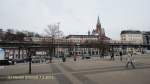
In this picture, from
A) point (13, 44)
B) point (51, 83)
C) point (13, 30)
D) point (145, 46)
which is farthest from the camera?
point (145, 46)

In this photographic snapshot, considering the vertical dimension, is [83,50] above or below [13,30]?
below

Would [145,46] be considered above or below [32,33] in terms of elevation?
below

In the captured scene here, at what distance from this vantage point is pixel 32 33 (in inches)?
5645

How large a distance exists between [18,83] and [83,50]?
431ft

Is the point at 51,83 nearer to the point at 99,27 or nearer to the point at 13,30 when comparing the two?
the point at 13,30

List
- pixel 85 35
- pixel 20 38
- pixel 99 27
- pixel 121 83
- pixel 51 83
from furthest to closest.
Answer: pixel 85 35, pixel 99 27, pixel 20 38, pixel 51 83, pixel 121 83

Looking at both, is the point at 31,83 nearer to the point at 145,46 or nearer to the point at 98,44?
the point at 98,44

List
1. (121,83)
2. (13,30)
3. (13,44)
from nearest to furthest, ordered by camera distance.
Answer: (121,83)
(13,44)
(13,30)

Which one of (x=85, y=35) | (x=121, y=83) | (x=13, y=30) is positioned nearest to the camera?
(x=121, y=83)

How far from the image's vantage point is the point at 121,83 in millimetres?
12922

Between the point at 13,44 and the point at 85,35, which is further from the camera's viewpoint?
the point at 85,35

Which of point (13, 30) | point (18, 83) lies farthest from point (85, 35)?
point (18, 83)

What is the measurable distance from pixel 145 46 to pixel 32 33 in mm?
79158

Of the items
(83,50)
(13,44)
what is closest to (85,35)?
(83,50)
